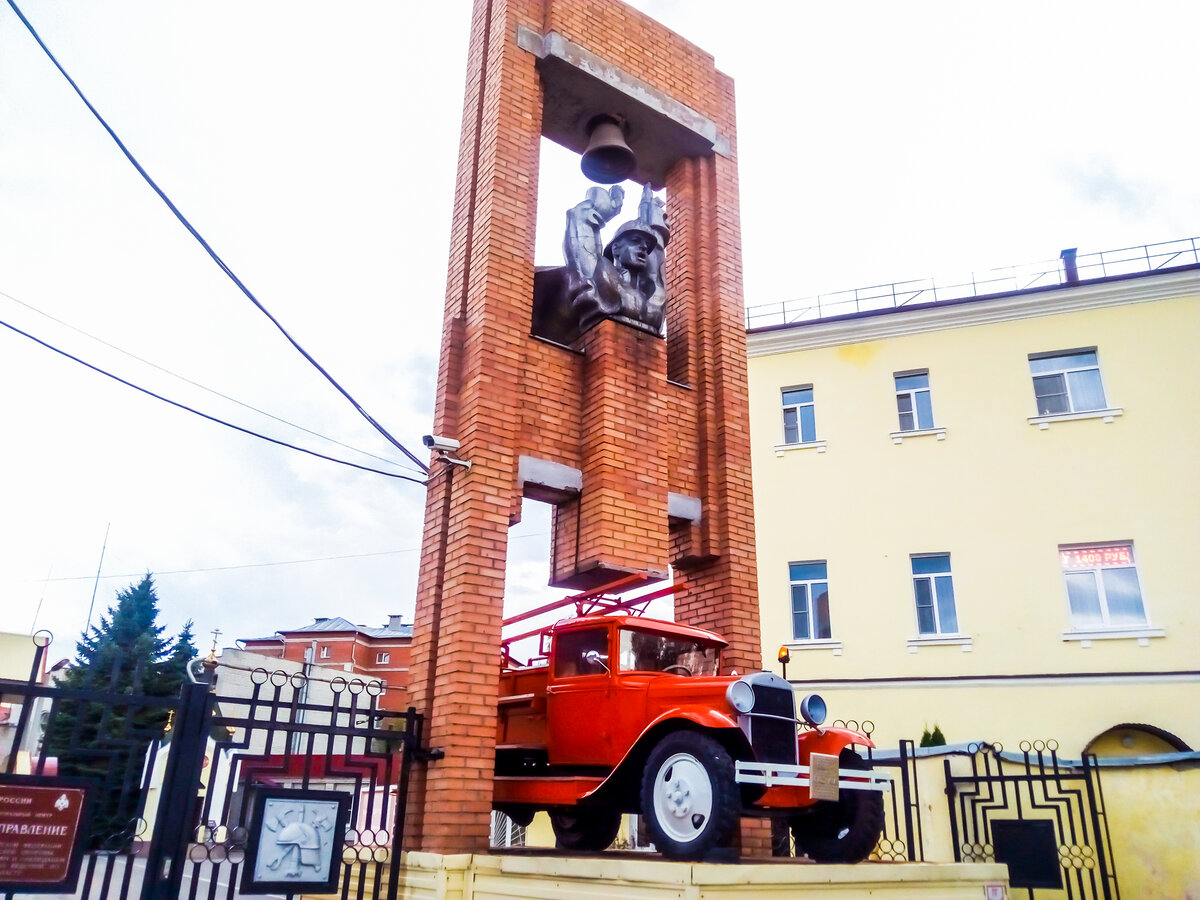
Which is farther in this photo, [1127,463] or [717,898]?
[1127,463]

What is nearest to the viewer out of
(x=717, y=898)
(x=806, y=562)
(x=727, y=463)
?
(x=717, y=898)

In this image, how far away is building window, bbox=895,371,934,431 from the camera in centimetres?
1728

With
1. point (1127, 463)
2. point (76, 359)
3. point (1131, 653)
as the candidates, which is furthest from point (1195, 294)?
point (76, 359)

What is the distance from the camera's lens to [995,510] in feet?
52.9

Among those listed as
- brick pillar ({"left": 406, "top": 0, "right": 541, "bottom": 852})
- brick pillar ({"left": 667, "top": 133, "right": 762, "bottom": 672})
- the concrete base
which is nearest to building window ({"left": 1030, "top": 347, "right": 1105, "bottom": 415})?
brick pillar ({"left": 667, "top": 133, "right": 762, "bottom": 672})

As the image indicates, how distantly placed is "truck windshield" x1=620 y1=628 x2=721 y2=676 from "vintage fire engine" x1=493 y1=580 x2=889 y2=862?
0.01 metres

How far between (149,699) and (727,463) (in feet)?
17.7

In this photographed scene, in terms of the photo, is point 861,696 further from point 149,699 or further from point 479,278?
point 149,699

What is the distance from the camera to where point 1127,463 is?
615 inches

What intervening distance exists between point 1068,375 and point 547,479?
12791 mm

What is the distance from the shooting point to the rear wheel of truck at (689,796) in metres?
5.39

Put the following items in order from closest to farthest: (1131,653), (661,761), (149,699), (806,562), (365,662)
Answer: (149,699)
(661,761)
(1131,653)
(806,562)
(365,662)

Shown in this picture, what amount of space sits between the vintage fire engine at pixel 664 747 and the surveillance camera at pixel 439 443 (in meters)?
1.60

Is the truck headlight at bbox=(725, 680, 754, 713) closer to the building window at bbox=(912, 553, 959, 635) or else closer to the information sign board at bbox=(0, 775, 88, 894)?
the information sign board at bbox=(0, 775, 88, 894)
